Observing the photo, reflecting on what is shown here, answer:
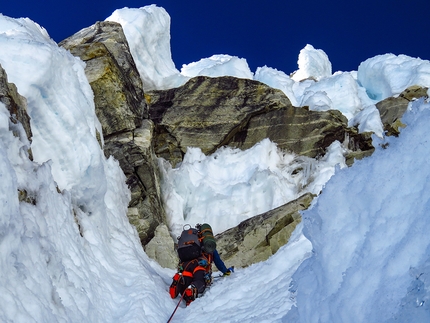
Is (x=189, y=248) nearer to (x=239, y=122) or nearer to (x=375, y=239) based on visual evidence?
(x=375, y=239)

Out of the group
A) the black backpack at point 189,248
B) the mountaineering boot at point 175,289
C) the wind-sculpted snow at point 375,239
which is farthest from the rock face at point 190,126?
the wind-sculpted snow at point 375,239

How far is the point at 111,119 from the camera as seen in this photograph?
41.5ft

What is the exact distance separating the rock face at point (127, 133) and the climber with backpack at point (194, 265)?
3476 mm

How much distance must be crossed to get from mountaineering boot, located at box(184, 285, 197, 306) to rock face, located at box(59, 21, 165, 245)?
4.26m

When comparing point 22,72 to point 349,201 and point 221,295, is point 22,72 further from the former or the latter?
point 349,201

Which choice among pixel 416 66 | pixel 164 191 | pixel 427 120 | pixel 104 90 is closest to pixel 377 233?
pixel 427 120

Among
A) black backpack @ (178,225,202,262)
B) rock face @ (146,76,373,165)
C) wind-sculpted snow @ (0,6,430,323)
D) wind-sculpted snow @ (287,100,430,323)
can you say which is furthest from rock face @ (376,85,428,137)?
wind-sculpted snow @ (287,100,430,323)

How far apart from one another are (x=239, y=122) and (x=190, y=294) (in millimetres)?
11135

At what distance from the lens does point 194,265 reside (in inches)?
316

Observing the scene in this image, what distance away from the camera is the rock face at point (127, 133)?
1223 cm

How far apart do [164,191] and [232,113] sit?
187 inches

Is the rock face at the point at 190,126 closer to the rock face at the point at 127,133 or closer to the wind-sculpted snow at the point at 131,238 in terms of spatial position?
the rock face at the point at 127,133

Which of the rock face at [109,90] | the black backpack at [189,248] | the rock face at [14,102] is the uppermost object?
the rock face at [109,90]

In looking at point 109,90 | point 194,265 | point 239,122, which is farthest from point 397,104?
point 194,265
